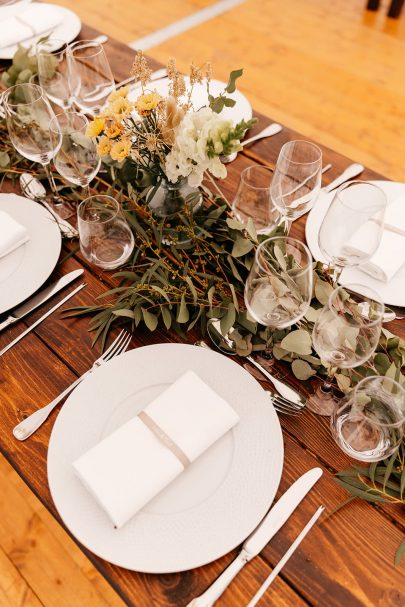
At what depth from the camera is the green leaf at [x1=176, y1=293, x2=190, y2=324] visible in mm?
976

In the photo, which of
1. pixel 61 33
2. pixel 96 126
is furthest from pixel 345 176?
pixel 61 33

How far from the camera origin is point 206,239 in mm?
1121

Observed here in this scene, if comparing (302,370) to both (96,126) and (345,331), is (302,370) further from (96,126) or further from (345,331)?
(96,126)

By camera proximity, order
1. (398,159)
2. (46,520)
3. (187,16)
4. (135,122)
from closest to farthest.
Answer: (135,122)
(46,520)
(398,159)
(187,16)

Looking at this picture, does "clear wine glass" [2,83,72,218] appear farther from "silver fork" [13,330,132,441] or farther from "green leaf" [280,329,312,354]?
"green leaf" [280,329,312,354]

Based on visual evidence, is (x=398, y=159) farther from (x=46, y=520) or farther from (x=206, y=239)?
(x=46, y=520)

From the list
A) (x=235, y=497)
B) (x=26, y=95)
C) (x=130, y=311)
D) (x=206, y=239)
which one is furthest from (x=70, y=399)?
(x=26, y=95)

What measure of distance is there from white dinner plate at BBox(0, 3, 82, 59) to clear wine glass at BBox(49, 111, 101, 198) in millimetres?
619

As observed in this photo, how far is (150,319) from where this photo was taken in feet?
3.25

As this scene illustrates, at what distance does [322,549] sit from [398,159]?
2301 millimetres

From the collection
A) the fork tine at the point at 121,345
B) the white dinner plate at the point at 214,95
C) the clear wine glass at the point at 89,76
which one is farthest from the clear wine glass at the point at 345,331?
the clear wine glass at the point at 89,76

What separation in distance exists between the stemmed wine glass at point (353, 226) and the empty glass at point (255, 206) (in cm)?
17

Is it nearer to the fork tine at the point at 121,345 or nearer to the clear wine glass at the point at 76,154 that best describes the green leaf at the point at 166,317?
the fork tine at the point at 121,345

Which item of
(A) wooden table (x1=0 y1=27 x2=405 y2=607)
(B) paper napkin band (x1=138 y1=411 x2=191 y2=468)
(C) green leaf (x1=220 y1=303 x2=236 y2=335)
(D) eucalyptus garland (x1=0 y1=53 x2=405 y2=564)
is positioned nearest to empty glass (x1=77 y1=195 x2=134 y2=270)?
(D) eucalyptus garland (x1=0 y1=53 x2=405 y2=564)
